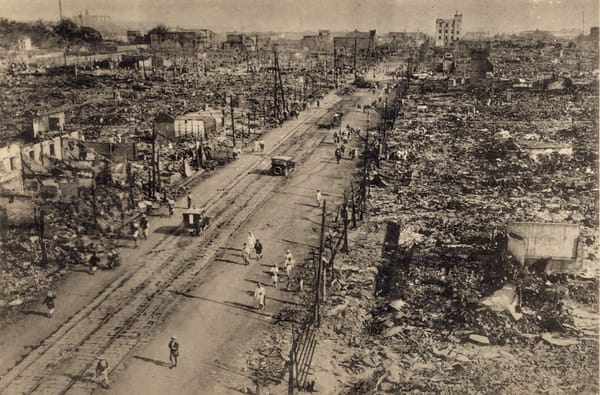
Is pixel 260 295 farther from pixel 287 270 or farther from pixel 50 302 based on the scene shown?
pixel 50 302

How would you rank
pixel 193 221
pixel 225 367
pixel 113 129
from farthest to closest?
pixel 113 129 → pixel 193 221 → pixel 225 367

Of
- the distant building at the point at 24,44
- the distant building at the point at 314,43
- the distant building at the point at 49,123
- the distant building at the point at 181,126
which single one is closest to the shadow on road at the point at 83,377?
the distant building at the point at 49,123

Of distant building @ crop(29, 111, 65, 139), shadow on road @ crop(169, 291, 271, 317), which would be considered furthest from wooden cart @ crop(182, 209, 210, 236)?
distant building @ crop(29, 111, 65, 139)

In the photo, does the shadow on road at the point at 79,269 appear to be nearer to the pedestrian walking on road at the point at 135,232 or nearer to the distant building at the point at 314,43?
the pedestrian walking on road at the point at 135,232

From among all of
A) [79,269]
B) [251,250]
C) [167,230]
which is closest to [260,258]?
[251,250]

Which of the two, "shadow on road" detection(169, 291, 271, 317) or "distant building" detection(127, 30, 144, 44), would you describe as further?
"distant building" detection(127, 30, 144, 44)

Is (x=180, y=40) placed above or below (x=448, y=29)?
below

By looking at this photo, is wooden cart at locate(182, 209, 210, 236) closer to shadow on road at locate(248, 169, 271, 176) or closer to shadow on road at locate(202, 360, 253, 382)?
shadow on road at locate(202, 360, 253, 382)

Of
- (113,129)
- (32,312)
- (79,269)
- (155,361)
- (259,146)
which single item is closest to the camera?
(155,361)

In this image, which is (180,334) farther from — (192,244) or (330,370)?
(192,244)

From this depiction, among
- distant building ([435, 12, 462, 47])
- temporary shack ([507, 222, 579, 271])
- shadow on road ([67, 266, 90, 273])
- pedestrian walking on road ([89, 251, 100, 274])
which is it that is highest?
distant building ([435, 12, 462, 47])
